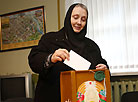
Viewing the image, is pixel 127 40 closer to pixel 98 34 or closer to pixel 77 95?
pixel 98 34

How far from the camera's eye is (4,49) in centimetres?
359

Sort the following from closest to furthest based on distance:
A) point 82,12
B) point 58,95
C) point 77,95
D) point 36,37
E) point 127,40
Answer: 1. point 77,95
2. point 58,95
3. point 82,12
4. point 127,40
5. point 36,37

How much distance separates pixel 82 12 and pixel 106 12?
1.49 meters

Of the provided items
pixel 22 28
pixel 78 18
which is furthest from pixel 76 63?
pixel 22 28

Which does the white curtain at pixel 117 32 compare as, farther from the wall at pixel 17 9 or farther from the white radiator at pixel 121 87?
the wall at pixel 17 9

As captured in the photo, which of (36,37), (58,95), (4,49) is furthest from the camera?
(4,49)

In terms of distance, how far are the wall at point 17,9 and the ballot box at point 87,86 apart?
87.7 inches

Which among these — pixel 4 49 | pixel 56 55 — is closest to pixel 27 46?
pixel 4 49

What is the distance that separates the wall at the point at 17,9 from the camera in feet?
10.4

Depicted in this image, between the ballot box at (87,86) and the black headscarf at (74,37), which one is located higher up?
the black headscarf at (74,37)

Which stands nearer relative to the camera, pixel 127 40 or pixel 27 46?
pixel 127 40

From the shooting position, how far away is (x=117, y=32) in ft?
8.73

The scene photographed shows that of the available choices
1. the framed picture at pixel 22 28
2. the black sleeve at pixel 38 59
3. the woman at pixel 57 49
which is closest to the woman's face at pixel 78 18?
the woman at pixel 57 49

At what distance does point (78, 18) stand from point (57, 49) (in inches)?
10.7
